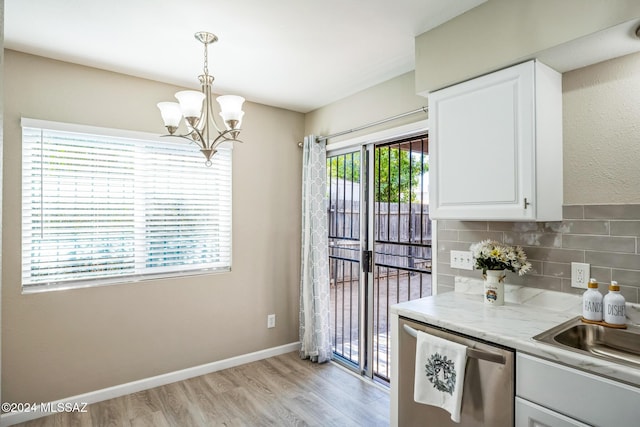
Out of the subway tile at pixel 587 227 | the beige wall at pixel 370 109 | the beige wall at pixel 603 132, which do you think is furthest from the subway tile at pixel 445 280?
the beige wall at pixel 370 109

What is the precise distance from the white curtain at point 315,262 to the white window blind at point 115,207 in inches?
29.4

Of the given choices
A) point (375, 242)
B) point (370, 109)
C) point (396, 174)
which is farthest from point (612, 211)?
point (370, 109)

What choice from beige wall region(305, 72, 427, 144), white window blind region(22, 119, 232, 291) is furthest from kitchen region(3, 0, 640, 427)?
white window blind region(22, 119, 232, 291)

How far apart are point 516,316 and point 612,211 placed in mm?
666

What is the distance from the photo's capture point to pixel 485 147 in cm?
191

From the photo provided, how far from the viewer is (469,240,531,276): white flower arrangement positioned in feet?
6.35

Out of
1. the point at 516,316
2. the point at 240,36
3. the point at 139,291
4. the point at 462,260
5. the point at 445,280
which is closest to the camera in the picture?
the point at 516,316

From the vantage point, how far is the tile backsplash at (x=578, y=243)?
1.67 metres

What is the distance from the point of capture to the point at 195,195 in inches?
125

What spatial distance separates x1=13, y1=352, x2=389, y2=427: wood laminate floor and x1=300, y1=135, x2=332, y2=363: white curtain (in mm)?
276

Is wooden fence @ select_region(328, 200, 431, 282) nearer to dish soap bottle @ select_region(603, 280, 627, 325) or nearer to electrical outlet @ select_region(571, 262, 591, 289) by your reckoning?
electrical outlet @ select_region(571, 262, 591, 289)

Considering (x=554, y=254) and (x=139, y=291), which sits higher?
(x=554, y=254)

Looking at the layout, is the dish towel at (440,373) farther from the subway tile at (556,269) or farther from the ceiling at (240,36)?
the ceiling at (240,36)

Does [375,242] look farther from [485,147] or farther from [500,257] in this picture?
[485,147]
